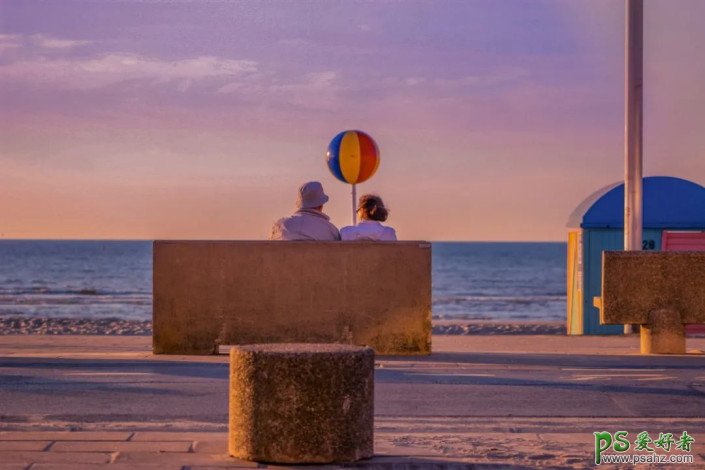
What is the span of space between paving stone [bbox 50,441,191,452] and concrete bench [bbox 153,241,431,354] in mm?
5377

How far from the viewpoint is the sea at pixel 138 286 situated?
167 feet

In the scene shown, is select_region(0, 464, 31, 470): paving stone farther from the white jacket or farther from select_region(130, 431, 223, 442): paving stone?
the white jacket

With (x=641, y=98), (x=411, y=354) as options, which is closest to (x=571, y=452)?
(x=411, y=354)

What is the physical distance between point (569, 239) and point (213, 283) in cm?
828

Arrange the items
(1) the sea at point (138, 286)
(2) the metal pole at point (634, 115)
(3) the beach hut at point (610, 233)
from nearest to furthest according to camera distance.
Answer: (2) the metal pole at point (634, 115), (3) the beach hut at point (610, 233), (1) the sea at point (138, 286)

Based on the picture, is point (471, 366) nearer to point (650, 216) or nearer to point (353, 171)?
point (353, 171)

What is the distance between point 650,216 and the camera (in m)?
18.5

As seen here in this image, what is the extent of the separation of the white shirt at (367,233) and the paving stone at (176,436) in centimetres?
531

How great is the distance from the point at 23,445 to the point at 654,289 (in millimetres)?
7882

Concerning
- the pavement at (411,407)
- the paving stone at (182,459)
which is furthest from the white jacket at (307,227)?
the paving stone at (182,459)

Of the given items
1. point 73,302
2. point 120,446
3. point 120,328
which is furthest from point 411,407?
point 73,302

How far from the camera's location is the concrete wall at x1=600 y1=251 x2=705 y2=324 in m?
12.9

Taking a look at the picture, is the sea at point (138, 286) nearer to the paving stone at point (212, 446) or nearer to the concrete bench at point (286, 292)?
the concrete bench at point (286, 292)

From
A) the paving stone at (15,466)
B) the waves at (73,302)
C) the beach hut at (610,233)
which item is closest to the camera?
the paving stone at (15,466)
